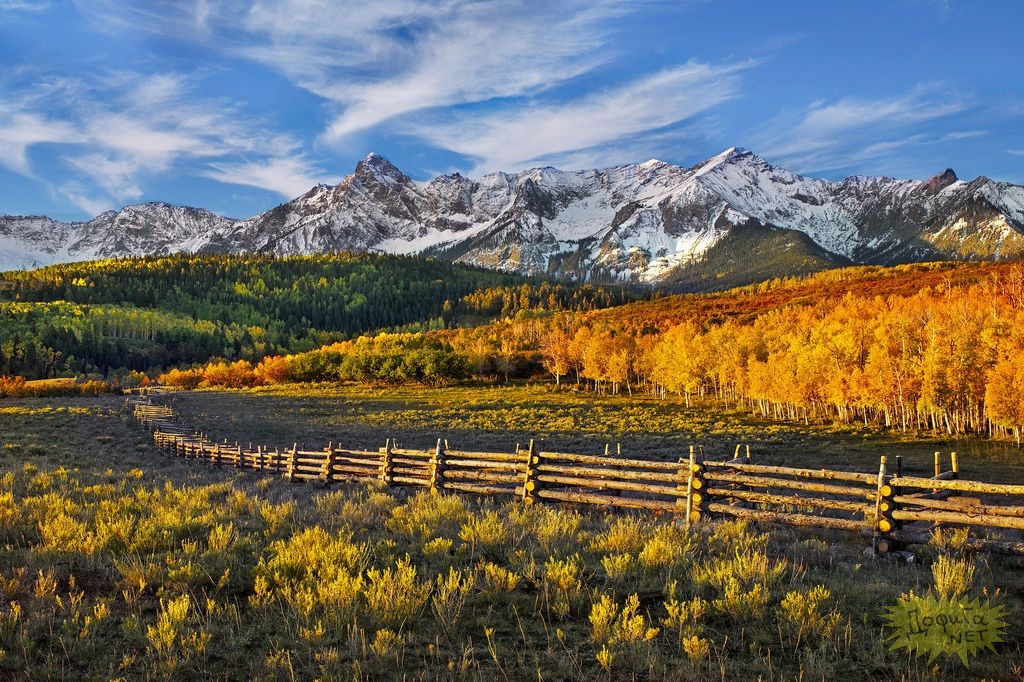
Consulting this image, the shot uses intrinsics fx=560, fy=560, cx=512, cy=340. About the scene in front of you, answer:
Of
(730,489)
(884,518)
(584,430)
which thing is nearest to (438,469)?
(730,489)

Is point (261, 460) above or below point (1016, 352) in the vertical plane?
below

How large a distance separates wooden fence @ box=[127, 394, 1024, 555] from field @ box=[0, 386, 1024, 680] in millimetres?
501

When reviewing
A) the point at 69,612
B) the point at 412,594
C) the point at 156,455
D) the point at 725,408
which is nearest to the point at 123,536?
the point at 69,612

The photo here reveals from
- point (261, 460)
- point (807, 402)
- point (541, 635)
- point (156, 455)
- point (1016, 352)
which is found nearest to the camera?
point (541, 635)

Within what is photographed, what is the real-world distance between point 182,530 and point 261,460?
15.9 metres

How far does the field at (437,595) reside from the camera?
4797 mm

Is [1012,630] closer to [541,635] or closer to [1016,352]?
[541,635]

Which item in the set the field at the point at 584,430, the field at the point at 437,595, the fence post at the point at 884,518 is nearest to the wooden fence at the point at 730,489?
the fence post at the point at 884,518

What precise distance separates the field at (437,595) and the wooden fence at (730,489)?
0.50 meters

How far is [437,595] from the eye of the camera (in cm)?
600

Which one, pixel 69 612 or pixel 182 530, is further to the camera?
pixel 182 530

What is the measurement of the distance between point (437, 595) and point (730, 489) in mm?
7881

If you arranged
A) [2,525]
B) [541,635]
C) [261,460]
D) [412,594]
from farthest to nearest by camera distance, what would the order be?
[261,460]
[2,525]
[412,594]
[541,635]

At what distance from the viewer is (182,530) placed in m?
8.32
